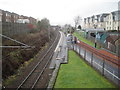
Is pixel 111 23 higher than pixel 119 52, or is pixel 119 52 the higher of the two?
pixel 111 23

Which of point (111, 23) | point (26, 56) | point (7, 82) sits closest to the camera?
point (7, 82)

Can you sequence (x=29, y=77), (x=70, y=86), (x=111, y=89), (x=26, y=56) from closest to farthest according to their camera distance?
(x=111, y=89) → (x=70, y=86) → (x=29, y=77) → (x=26, y=56)

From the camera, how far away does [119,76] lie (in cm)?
1002

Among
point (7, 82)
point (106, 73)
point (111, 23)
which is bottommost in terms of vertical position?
Answer: point (7, 82)

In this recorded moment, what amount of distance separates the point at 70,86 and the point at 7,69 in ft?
A: 24.3

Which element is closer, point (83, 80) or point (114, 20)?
point (83, 80)

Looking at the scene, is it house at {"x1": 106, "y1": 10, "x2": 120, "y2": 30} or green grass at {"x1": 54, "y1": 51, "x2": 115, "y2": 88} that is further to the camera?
house at {"x1": 106, "y1": 10, "x2": 120, "y2": 30}

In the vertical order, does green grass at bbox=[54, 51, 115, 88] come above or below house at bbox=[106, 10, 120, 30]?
below

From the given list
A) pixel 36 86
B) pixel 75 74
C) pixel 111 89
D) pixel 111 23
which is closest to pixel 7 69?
pixel 36 86

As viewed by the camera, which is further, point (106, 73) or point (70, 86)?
point (106, 73)

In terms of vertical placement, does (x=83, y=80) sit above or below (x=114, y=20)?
below

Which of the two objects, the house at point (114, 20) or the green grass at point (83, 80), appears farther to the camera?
the house at point (114, 20)

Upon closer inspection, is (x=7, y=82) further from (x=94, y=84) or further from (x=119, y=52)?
(x=119, y=52)

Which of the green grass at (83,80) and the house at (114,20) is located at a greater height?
the house at (114,20)
